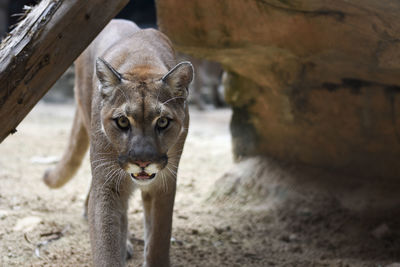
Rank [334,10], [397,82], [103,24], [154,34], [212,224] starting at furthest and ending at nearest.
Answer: [212,224] < [397,82] < [154,34] < [334,10] < [103,24]

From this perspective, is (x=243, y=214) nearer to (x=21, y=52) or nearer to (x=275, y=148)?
(x=275, y=148)

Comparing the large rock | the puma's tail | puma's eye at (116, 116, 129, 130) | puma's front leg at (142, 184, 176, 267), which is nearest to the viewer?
puma's eye at (116, 116, 129, 130)

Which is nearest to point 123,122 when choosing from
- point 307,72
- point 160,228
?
point 160,228

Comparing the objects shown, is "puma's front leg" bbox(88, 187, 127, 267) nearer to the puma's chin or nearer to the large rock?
the puma's chin

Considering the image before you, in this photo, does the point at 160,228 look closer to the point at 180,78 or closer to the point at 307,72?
the point at 180,78

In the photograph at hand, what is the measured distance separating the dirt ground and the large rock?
0.61 metres

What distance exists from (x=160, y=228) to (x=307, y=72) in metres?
2.09

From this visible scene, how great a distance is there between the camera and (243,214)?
15.0ft

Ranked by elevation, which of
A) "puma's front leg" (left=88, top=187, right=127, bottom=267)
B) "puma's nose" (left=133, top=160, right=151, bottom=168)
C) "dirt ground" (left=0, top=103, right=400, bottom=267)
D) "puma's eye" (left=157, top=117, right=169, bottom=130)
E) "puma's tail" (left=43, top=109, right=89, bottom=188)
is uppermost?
"puma's eye" (left=157, top=117, right=169, bottom=130)

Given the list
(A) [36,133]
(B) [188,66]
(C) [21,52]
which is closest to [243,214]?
(B) [188,66]

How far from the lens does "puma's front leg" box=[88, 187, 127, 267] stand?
2.81 meters

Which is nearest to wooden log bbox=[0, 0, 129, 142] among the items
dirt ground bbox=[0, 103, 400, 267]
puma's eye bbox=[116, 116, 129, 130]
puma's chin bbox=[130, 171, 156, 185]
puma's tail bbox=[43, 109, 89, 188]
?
puma's eye bbox=[116, 116, 129, 130]

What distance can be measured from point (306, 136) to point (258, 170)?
0.62 m

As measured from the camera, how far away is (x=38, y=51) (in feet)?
8.02
